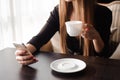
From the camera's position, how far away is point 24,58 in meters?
1.05

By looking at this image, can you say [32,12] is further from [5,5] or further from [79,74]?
[79,74]

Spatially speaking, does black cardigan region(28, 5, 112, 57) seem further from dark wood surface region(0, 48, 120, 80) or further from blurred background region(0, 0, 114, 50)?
blurred background region(0, 0, 114, 50)

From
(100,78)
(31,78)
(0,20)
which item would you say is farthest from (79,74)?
(0,20)

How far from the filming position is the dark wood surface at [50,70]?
899 millimetres

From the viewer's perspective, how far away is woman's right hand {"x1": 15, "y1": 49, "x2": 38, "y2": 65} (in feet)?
3.40

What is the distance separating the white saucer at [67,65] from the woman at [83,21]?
24 centimetres

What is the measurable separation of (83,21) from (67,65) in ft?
1.37

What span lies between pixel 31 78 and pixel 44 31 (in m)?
0.59

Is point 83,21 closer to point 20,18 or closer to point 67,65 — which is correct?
point 67,65

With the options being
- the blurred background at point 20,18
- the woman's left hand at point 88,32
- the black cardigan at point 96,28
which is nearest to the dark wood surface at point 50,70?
the woman's left hand at point 88,32

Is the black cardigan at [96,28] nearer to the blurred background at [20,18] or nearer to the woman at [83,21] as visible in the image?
the woman at [83,21]

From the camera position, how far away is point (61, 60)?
106cm

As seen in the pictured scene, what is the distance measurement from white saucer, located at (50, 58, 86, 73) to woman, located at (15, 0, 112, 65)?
24 cm

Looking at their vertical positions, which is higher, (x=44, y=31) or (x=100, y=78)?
(x=44, y=31)
